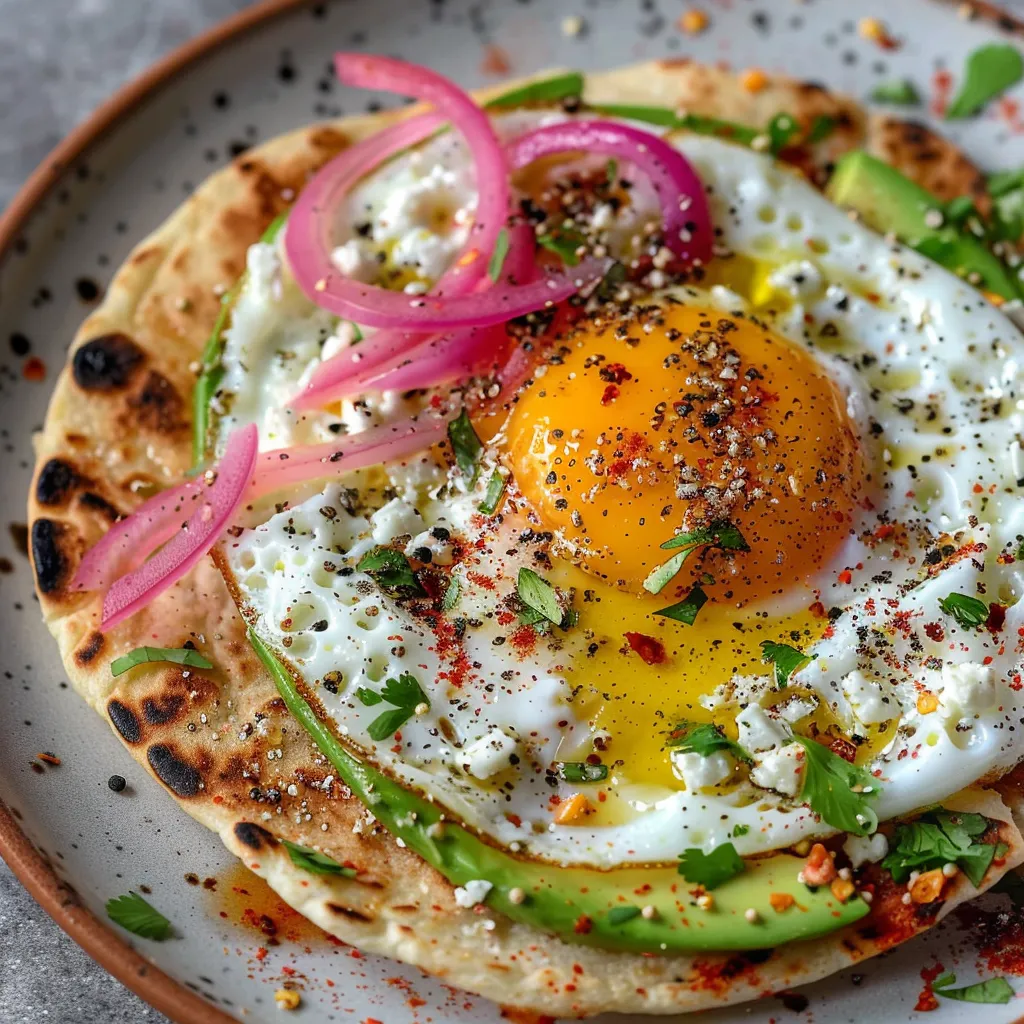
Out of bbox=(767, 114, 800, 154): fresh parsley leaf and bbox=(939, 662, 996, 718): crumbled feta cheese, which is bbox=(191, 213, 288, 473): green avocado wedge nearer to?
bbox=(767, 114, 800, 154): fresh parsley leaf

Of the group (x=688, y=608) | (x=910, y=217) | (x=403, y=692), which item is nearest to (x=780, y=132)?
(x=910, y=217)

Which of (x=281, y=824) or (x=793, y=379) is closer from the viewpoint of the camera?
(x=281, y=824)

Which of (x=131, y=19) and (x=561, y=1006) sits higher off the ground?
(x=131, y=19)

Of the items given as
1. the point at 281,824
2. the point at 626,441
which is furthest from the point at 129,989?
the point at 626,441

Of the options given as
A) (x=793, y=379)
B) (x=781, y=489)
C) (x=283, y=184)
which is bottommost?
(x=781, y=489)

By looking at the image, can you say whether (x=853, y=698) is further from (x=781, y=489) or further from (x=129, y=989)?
(x=129, y=989)

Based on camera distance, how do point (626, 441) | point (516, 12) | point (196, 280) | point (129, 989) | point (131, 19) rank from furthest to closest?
point (131, 19), point (516, 12), point (196, 280), point (626, 441), point (129, 989)
